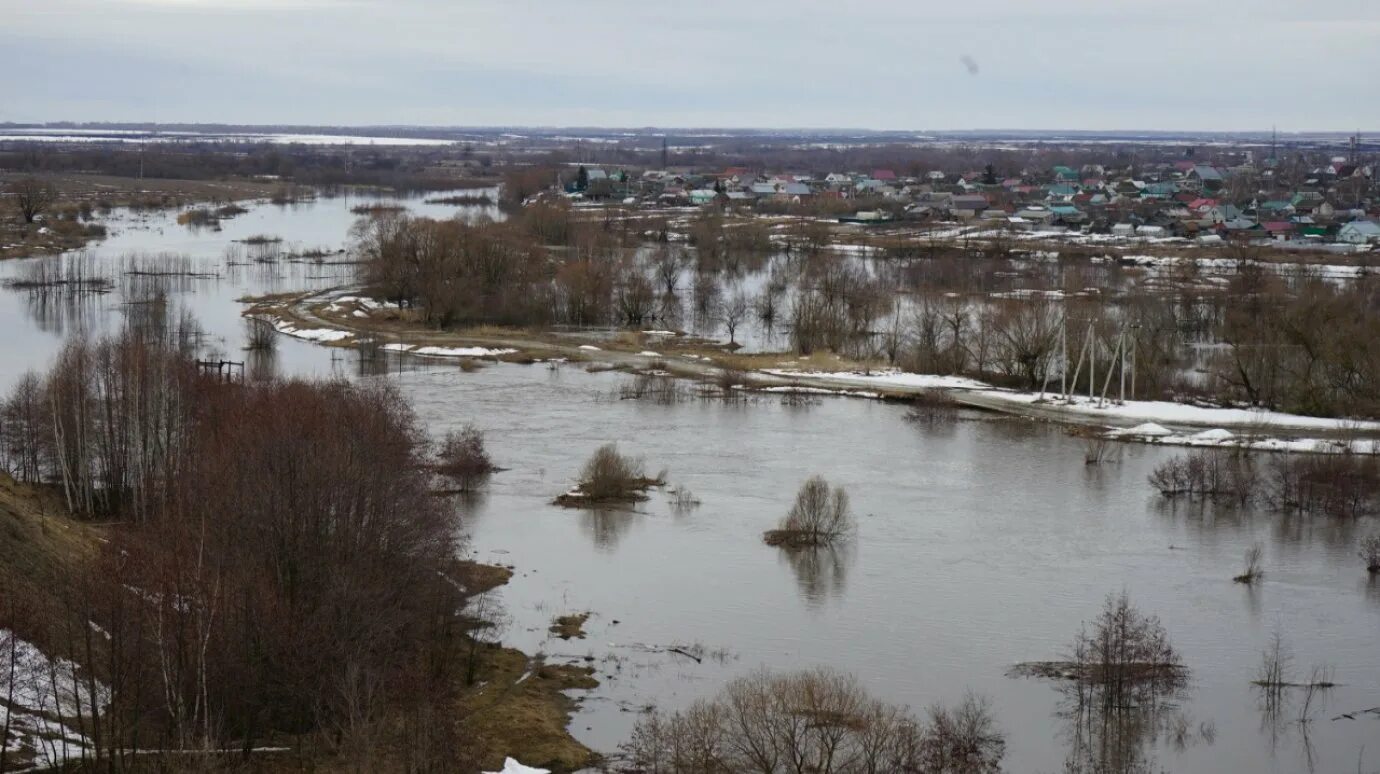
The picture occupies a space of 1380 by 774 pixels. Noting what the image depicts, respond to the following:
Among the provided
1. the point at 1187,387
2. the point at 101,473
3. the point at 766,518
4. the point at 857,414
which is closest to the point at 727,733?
the point at 766,518

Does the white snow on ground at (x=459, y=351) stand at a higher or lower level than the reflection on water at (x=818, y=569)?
higher

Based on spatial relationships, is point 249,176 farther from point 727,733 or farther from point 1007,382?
point 727,733

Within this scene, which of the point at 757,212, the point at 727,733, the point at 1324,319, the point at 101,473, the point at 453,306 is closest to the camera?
the point at 727,733

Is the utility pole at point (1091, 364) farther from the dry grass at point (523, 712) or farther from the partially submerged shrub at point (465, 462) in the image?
the dry grass at point (523, 712)

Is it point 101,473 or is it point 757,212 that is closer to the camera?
point 101,473

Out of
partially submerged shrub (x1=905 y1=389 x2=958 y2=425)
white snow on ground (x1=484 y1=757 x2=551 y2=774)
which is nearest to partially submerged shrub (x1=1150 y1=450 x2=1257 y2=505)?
partially submerged shrub (x1=905 y1=389 x2=958 y2=425)

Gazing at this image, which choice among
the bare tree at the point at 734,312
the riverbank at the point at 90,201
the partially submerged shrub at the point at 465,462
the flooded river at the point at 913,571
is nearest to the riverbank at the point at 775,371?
the bare tree at the point at 734,312

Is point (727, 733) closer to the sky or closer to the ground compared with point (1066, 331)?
closer to the ground
